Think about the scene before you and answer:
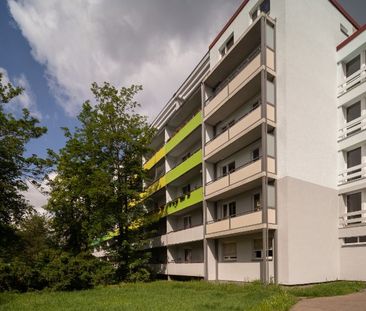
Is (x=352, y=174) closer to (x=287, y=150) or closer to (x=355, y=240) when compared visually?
(x=355, y=240)

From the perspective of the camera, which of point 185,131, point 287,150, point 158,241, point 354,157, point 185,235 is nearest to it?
point 287,150

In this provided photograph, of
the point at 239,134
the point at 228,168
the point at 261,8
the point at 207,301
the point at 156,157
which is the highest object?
the point at 261,8

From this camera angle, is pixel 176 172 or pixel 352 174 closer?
pixel 352 174

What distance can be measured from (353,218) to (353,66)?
9308mm

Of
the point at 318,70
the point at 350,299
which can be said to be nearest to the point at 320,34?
the point at 318,70

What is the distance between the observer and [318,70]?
22.3 meters

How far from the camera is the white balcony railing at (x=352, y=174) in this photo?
2053cm

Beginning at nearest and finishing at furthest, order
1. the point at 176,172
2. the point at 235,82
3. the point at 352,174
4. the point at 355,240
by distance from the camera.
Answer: the point at 355,240, the point at 352,174, the point at 235,82, the point at 176,172

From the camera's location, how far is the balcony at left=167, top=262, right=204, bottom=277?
25.8m

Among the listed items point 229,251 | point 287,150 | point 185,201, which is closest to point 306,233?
point 287,150

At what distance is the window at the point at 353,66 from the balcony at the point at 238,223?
10.4m

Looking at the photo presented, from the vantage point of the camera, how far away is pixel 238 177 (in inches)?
863

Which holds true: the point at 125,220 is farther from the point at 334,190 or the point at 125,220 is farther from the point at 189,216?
the point at 334,190

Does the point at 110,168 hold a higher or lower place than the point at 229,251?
higher
